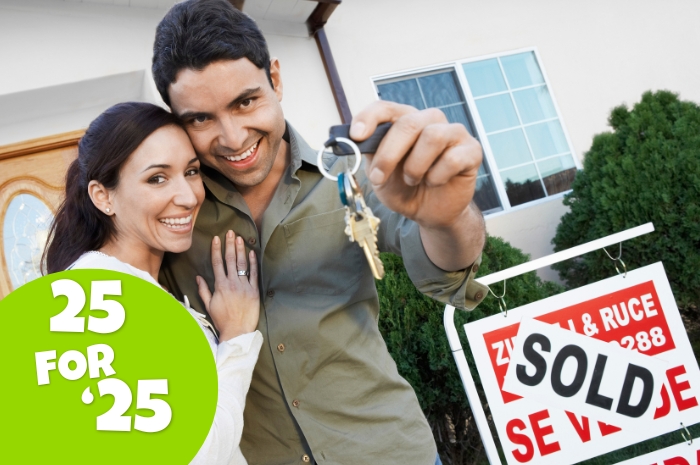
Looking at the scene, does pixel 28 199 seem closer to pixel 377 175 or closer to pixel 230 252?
pixel 230 252

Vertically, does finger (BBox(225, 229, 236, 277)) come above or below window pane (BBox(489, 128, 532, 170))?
below

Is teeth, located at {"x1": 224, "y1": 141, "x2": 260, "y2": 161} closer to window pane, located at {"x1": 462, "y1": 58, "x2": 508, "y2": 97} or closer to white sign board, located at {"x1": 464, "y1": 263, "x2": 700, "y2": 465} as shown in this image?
white sign board, located at {"x1": 464, "y1": 263, "x2": 700, "y2": 465}

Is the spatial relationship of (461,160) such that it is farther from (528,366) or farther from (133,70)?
(133,70)

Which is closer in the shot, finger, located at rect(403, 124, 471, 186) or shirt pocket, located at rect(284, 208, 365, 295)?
finger, located at rect(403, 124, 471, 186)

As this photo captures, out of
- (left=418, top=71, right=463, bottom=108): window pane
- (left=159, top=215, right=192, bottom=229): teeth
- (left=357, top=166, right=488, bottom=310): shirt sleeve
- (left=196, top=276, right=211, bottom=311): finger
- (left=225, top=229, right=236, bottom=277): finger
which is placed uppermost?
(left=418, top=71, right=463, bottom=108): window pane

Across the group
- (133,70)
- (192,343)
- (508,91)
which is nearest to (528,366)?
(192,343)

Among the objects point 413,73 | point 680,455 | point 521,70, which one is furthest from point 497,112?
point 680,455

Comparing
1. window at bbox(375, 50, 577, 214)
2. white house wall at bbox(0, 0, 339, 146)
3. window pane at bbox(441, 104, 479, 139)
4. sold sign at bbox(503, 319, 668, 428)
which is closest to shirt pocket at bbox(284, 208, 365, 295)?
sold sign at bbox(503, 319, 668, 428)

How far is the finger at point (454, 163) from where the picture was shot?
3.71ft

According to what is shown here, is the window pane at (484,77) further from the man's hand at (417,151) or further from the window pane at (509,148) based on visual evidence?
the man's hand at (417,151)

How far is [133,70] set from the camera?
4.43 m

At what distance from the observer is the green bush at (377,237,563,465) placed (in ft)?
12.6

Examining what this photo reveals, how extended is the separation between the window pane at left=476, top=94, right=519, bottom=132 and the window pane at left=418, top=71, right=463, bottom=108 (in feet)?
0.80

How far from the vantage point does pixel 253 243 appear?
1.76 m
